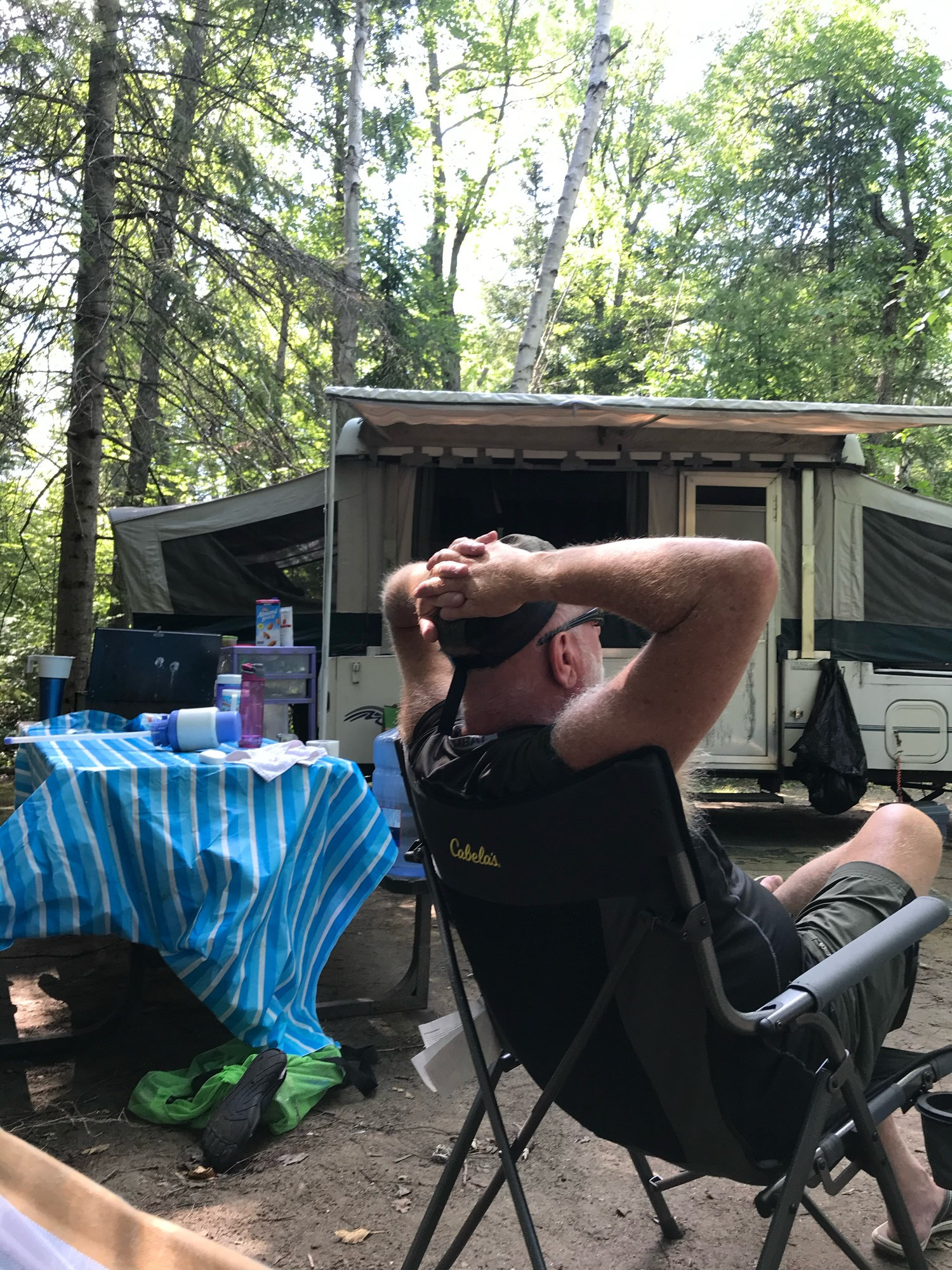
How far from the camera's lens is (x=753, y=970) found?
1442 mm

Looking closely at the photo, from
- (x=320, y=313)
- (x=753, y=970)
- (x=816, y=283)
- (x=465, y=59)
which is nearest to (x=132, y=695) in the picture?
(x=753, y=970)

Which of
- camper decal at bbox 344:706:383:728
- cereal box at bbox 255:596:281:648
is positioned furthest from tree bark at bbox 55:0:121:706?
camper decal at bbox 344:706:383:728

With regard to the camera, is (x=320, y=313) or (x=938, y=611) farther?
(x=320, y=313)

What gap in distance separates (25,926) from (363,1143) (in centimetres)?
99

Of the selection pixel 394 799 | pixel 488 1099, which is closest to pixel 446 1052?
pixel 488 1099

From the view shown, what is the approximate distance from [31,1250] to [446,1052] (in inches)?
47.7

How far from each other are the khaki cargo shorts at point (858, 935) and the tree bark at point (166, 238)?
6572 mm

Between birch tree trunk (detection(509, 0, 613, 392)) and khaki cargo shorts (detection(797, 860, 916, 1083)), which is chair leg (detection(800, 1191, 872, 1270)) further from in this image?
birch tree trunk (detection(509, 0, 613, 392))

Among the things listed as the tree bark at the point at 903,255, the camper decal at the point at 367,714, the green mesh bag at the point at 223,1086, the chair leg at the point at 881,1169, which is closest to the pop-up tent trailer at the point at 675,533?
the camper decal at the point at 367,714

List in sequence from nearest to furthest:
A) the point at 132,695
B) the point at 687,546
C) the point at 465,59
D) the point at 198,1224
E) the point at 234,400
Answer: the point at 687,546, the point at 198,1224, the point at 132,695, the point at 234,400, the point at 465,59

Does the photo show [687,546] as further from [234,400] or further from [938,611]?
[234,400]

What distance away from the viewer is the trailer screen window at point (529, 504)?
7125mm

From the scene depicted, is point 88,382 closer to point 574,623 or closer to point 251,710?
point 251,710

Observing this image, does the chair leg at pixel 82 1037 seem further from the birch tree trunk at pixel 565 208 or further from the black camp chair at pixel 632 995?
the birch tree trunk at pixel 565 208
